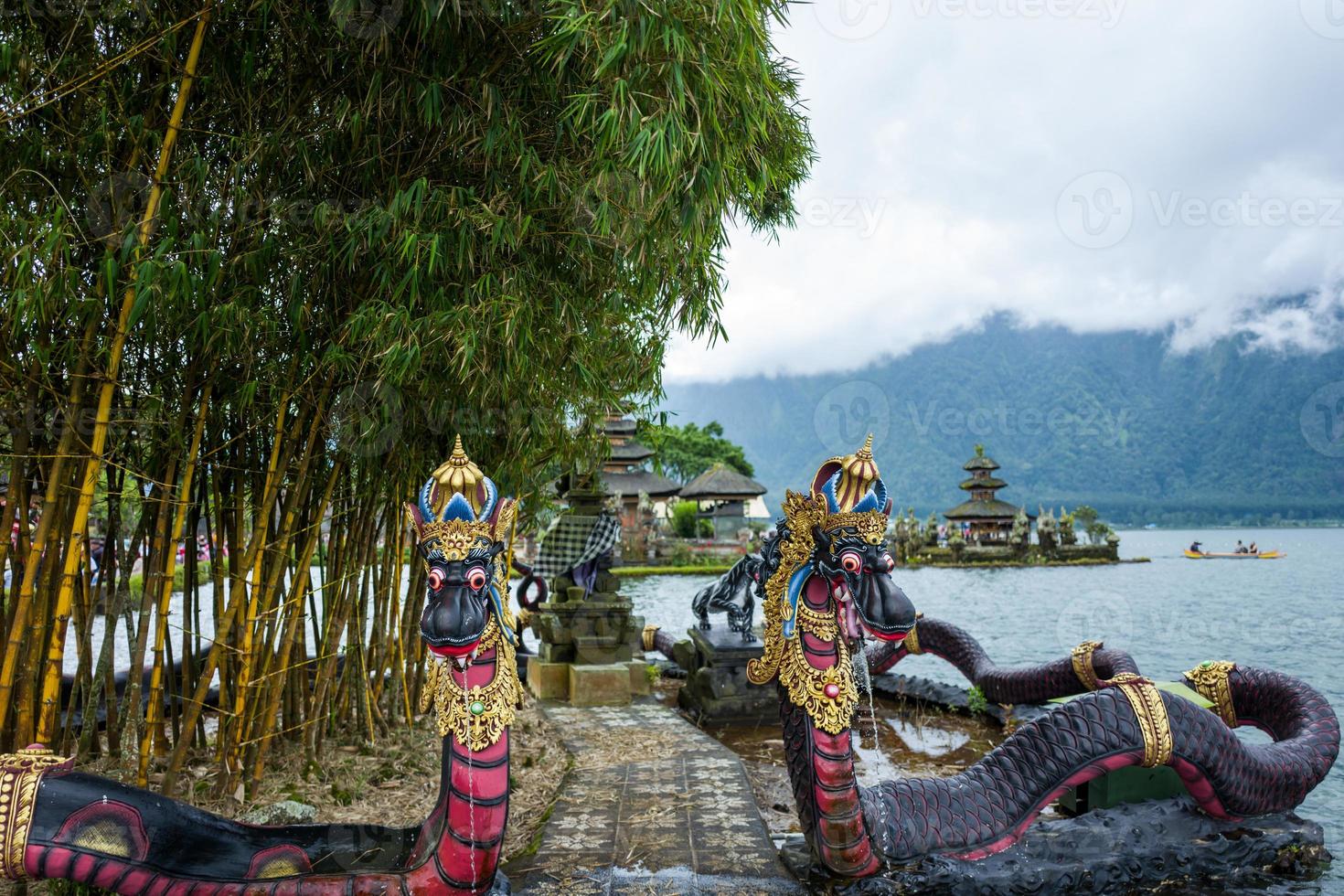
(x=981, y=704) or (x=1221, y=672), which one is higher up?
(x=1221, y=672)

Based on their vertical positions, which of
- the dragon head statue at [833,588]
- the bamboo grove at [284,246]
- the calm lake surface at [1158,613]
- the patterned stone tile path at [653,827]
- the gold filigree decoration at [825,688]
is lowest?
the calm lake surface at [1158,613]

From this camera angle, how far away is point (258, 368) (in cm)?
366

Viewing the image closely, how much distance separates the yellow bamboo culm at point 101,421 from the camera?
313 centimetres

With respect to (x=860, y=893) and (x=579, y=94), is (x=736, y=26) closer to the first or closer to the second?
(x=579, y=94)

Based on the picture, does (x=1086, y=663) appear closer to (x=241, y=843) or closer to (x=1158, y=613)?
(x=241, y=843)

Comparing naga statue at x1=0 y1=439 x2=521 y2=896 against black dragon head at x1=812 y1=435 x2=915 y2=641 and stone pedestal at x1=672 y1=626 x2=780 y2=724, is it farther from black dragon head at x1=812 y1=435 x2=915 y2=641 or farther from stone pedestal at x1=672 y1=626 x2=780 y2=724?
stone pedestal at x1=672 y1=626 x2=780 y2=724

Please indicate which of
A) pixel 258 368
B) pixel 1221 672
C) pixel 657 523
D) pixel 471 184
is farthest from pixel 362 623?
pixel 657 523

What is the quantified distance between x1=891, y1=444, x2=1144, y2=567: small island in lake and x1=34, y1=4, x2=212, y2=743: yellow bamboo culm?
2739 cm

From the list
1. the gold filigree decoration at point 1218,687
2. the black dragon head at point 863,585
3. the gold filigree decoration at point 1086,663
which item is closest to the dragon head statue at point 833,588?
the black dragon head at point 863,585

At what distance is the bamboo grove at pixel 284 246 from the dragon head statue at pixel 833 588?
3.73 ft

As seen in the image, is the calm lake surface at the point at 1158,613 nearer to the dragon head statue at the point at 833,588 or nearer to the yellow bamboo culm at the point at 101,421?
the dragon head statue at the point at 833,588

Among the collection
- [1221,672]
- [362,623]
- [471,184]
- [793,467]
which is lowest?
[1221,672]

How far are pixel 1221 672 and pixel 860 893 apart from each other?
2587 millimetres

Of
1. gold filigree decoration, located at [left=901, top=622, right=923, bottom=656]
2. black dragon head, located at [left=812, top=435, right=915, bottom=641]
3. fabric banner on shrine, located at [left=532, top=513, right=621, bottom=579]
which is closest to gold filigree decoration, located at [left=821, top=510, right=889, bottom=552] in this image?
black dragon head, located at [left=812, top=435, right=915, bottom=641]
